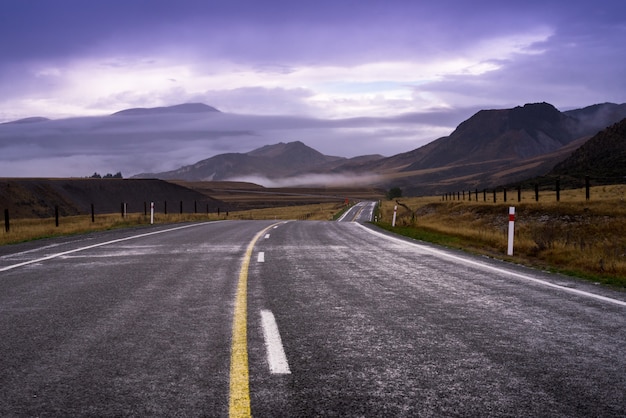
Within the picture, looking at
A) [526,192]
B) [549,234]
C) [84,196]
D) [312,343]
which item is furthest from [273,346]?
[84,196]

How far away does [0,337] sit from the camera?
5633mm

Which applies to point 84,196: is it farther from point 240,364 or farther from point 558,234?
point 240,364

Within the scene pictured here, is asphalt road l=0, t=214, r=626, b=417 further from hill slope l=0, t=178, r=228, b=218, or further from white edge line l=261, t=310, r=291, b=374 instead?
hill slope l=0, t=178, r=228, b=218

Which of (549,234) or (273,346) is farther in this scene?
(549,234)

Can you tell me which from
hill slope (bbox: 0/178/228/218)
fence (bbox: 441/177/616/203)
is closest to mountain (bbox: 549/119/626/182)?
fence (bbox: 441/177/616/203)

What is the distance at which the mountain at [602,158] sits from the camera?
249ft

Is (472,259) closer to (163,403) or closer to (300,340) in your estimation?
(300,340)

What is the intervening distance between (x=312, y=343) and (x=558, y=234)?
1514 centimetres

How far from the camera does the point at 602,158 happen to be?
92500 mm

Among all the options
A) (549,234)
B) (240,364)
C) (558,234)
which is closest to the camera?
(240,364)

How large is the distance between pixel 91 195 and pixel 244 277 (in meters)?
97.2

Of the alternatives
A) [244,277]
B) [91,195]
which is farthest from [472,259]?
[91,195]

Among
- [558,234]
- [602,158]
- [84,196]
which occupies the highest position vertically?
[602,158]

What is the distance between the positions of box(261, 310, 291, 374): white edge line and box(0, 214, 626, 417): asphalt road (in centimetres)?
2
